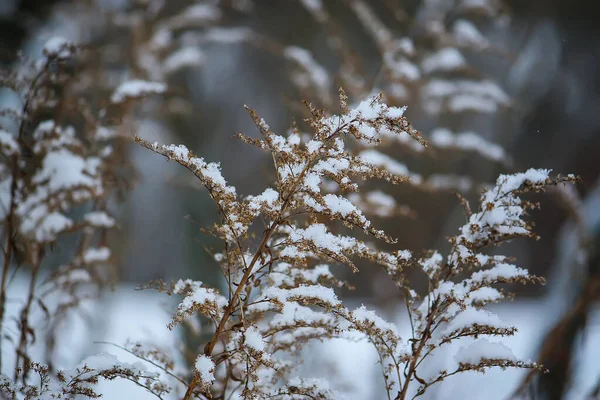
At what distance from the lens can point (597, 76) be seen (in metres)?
4.19

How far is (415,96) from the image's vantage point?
3008mm

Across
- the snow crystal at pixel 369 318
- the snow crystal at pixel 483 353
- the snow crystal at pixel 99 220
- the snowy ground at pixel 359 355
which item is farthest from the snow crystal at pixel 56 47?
the snow crystal at pixel 483 353

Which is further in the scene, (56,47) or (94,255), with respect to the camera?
(94,255)

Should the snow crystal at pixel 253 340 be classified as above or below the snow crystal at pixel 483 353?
above

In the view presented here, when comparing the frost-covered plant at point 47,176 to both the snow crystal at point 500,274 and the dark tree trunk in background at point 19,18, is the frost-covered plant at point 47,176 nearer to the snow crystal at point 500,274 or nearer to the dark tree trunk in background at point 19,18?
the snow crystal at point 500,274

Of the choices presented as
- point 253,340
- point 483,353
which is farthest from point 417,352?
point 253,340

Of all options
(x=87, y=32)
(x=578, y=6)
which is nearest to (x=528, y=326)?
(x=578, y=6)

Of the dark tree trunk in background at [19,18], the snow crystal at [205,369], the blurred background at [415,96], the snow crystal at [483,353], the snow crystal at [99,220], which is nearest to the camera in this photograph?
the snow crystal at [205,369]

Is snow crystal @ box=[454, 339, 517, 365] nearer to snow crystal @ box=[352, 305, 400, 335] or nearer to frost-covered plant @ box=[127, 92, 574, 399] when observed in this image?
frost-covered plant @ box=[127, 92, 574, 399]

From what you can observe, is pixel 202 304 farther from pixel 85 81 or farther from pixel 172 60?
pixel 85 81

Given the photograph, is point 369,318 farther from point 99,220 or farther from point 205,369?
point 99,220

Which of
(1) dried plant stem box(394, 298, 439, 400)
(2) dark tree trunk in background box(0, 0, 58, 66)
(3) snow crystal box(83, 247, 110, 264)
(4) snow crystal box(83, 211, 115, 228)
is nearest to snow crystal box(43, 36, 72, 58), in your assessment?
(4) snow crystal box(83, 211, 115, 228)

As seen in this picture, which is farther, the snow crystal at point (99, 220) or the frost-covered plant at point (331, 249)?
the snow crystal at point (99, 220)

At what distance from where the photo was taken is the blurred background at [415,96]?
262 cm
